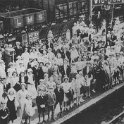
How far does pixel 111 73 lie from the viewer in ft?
42.4

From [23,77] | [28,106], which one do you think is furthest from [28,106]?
[23,77]

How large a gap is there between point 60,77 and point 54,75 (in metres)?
0.36

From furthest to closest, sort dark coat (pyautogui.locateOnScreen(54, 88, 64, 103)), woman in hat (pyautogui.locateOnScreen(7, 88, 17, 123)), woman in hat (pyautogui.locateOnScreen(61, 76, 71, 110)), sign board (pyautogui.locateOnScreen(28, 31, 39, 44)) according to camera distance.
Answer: sign board (pyautogui.locateOnScreen(28, 31, 39, 44)) → woman in hat (pyautogui.locateOnScreen(61, 76, 71, 110)) → dark coat (pyautogui.locateOnScreen(54, 88, 64, 103)) → woman in hat (pyautogui.locateOnScreen(7, 88, 17, 123))

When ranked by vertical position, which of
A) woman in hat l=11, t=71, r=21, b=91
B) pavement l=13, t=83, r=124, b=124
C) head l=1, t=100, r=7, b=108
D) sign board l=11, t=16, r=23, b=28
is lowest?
pavement l=13, t=83, r=124, b=124

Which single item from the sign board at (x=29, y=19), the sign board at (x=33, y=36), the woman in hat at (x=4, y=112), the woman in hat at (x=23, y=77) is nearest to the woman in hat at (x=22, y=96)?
the woman in hat at (x=4, y=112)

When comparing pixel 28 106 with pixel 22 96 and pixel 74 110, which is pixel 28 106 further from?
pixel 74 110

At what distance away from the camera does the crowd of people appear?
31.4 feet

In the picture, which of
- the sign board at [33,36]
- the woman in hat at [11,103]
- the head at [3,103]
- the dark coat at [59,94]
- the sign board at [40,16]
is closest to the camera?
the head at [3,103]

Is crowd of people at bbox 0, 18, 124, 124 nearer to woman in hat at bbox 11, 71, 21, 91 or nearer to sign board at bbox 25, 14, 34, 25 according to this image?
woman in hat at bbox 11, 71, 21, 91

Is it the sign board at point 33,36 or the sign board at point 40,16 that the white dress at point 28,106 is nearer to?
the sign board at point 33,36

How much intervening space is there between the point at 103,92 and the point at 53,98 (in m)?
3.58

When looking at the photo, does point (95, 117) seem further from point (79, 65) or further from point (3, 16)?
point (3, 16)

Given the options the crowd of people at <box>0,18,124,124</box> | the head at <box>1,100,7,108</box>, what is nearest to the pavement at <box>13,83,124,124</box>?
the crowd of people at <box>0,18,124,124</box>

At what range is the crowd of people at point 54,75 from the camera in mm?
9578
